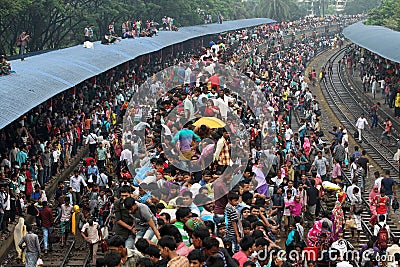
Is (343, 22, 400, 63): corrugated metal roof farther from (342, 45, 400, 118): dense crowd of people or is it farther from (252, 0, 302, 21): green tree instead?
(252, 0, 302, 21): green tree

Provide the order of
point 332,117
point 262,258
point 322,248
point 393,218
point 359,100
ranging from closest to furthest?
1. point 262,258
2. point 322,248
3. point 393,218
4. point 332,117
5. point 359,100

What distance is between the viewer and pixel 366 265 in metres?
12.5

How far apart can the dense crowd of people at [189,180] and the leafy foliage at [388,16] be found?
27220mm

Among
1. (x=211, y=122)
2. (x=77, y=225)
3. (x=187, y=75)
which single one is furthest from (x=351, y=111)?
(x=77, y=225)

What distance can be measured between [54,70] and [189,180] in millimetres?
11789

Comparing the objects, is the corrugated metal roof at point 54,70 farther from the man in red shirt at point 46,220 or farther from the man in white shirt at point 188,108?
the man in white shirt at point 188,108

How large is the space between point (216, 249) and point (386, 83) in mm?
27089

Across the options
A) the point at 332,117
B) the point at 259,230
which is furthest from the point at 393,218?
the point at 332,117

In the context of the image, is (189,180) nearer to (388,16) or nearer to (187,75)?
(187,75)

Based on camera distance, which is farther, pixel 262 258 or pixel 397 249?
pixel 397 249

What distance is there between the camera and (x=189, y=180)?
11781mm

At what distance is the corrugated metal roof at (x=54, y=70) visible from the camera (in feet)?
56.2

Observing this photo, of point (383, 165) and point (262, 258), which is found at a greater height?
point (262, 258)

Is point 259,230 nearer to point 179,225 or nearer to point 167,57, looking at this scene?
point 179,225
